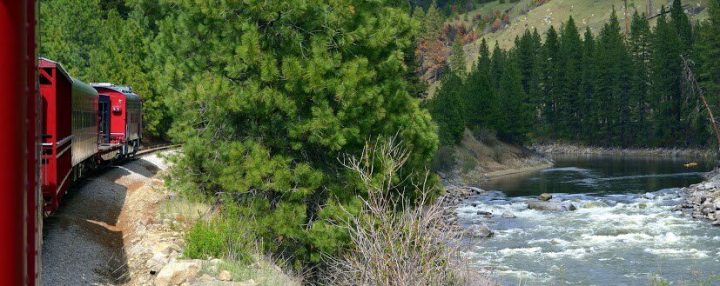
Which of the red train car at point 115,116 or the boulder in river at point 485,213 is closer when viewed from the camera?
the red train car at point 115,116

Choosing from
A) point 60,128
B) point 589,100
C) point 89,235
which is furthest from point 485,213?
point 589,100

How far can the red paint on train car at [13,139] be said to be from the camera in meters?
2.32

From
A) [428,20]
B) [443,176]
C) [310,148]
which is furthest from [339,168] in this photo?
[428,20]

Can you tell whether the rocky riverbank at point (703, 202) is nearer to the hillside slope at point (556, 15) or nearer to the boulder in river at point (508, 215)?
the boulder in river at point (508, 215)

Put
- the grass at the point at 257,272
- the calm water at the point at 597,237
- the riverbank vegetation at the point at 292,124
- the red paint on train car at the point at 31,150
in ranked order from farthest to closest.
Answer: the calm water at the point at 597,237 < the riverbank vegetation at the point at 292,124 < the grass at the point at 257,272 < the red paint on train car at the point at 31,150

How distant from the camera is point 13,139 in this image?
2.34 meters

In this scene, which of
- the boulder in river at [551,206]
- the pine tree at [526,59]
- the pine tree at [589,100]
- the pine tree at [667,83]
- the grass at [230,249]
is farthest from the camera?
the pine tree at [526,59]

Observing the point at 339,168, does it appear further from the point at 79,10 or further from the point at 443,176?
the point at 443,176

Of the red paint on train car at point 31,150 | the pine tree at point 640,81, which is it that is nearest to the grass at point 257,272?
the red paint on train car at point 31,150

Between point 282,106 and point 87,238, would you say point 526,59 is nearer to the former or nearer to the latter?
point 282,106

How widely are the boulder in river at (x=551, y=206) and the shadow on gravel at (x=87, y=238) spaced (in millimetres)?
21434

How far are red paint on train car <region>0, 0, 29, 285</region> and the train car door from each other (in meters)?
24.6

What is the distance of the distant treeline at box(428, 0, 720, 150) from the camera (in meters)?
76.2

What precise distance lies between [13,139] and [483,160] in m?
64.4
